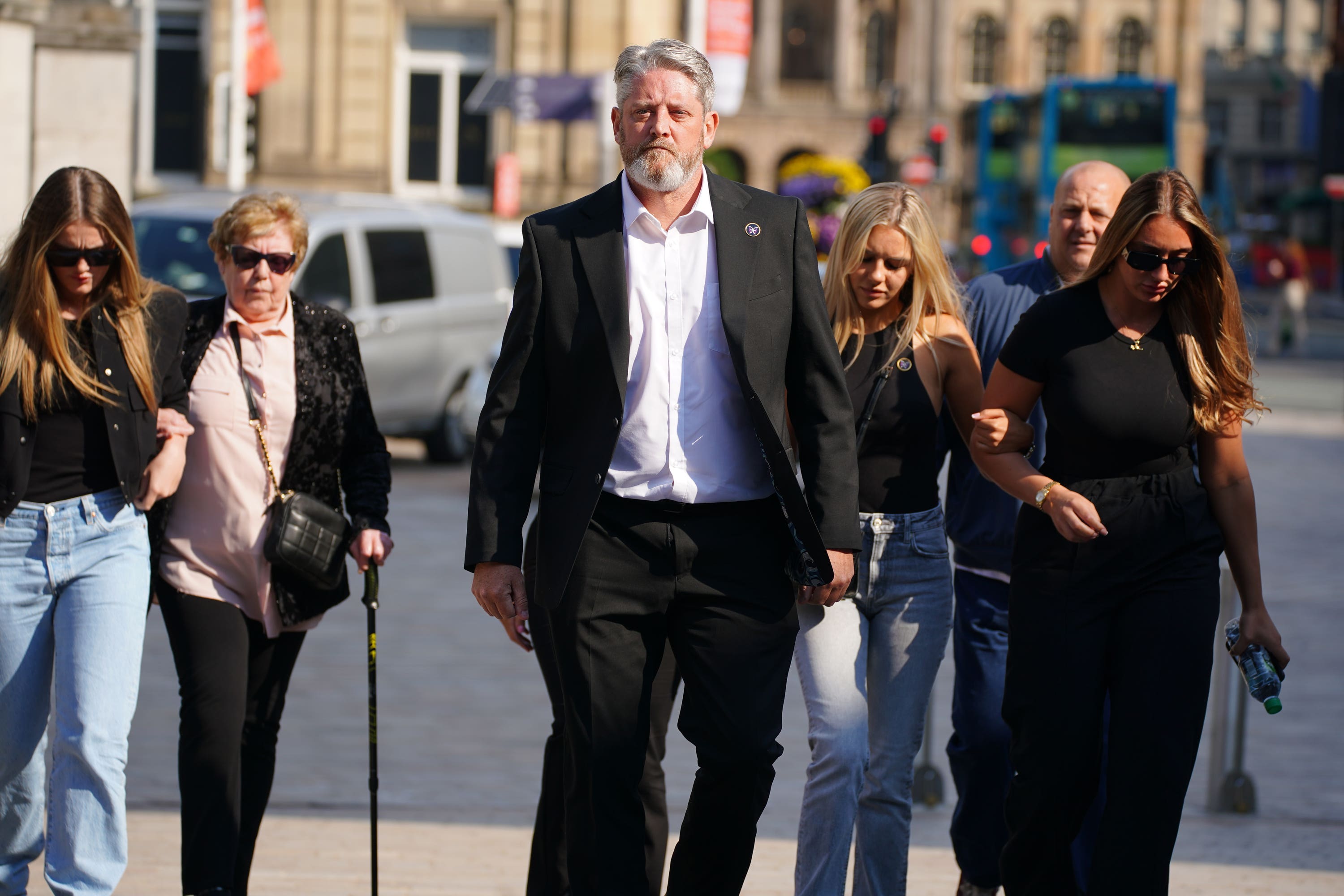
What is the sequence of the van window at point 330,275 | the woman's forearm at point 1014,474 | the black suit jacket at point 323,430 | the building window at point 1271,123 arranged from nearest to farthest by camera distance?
1. the woman's forearm at point 1014,474
2. the black suit jacket at point 323,430
3. the van window at point 330,275
4. the building window at point 1271,123

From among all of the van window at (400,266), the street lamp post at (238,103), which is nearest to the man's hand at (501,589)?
the van window at (400,266)

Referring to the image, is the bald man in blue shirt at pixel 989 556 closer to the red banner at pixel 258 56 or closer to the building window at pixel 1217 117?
the red banner at pixel 258 56

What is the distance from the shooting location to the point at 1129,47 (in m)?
83.4

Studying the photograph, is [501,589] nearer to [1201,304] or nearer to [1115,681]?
[1115,681]

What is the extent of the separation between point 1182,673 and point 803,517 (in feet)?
3.02

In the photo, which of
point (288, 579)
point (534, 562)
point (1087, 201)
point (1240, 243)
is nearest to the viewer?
point (534, 562)

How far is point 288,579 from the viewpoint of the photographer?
451cm

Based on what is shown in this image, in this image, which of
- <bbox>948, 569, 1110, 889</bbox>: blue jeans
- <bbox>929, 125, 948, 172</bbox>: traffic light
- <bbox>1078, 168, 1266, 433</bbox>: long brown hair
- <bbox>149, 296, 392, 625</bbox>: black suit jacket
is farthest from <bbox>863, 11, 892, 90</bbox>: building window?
<bbox>1078, 168, 1266, 433</bbox>: long brown hair

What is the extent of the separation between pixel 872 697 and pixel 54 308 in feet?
7.21

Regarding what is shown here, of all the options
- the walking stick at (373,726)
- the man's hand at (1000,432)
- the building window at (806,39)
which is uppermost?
the building window at (806,39)

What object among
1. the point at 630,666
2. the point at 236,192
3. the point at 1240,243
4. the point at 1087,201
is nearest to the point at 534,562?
the point at 630,666

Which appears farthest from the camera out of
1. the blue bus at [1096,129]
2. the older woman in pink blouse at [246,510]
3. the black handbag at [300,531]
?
the blue bus at [1096,129]

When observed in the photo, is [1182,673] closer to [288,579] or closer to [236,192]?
[288,579]

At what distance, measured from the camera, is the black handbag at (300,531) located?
441cm
